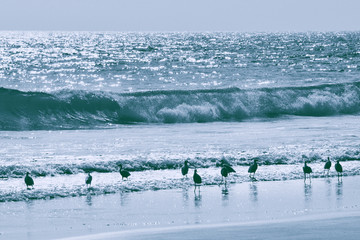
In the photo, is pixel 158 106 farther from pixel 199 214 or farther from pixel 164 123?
pixel 199 214

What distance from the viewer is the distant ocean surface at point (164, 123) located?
20.0 m

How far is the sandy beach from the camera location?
1301 centimetres

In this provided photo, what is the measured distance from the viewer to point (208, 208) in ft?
50.0

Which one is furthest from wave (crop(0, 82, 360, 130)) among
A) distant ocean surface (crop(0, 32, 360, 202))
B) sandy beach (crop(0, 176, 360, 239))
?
sandy beach (crop(0, 176, 360, 239))

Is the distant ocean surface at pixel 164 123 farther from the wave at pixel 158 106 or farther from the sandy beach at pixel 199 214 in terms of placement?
the sandy beach at pixel 199 214

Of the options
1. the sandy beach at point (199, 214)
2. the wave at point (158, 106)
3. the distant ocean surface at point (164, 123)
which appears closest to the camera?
the sandy beach at point (199, 214)

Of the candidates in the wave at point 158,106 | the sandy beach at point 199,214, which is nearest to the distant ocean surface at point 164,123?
the wave at point 158,106

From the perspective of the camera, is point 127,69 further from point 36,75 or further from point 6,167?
point 6,167

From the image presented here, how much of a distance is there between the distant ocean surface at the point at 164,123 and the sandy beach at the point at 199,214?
3.42 ft

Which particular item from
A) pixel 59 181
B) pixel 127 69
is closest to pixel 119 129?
pixel 59 181

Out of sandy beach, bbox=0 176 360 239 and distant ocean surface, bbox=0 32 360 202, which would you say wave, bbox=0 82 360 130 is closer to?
distant ocean surface, bbox=0 32 360 202

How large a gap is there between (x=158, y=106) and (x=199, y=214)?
24828 mm

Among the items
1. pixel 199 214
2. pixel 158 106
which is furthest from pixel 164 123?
pixel 199 214

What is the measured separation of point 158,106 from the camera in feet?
129
